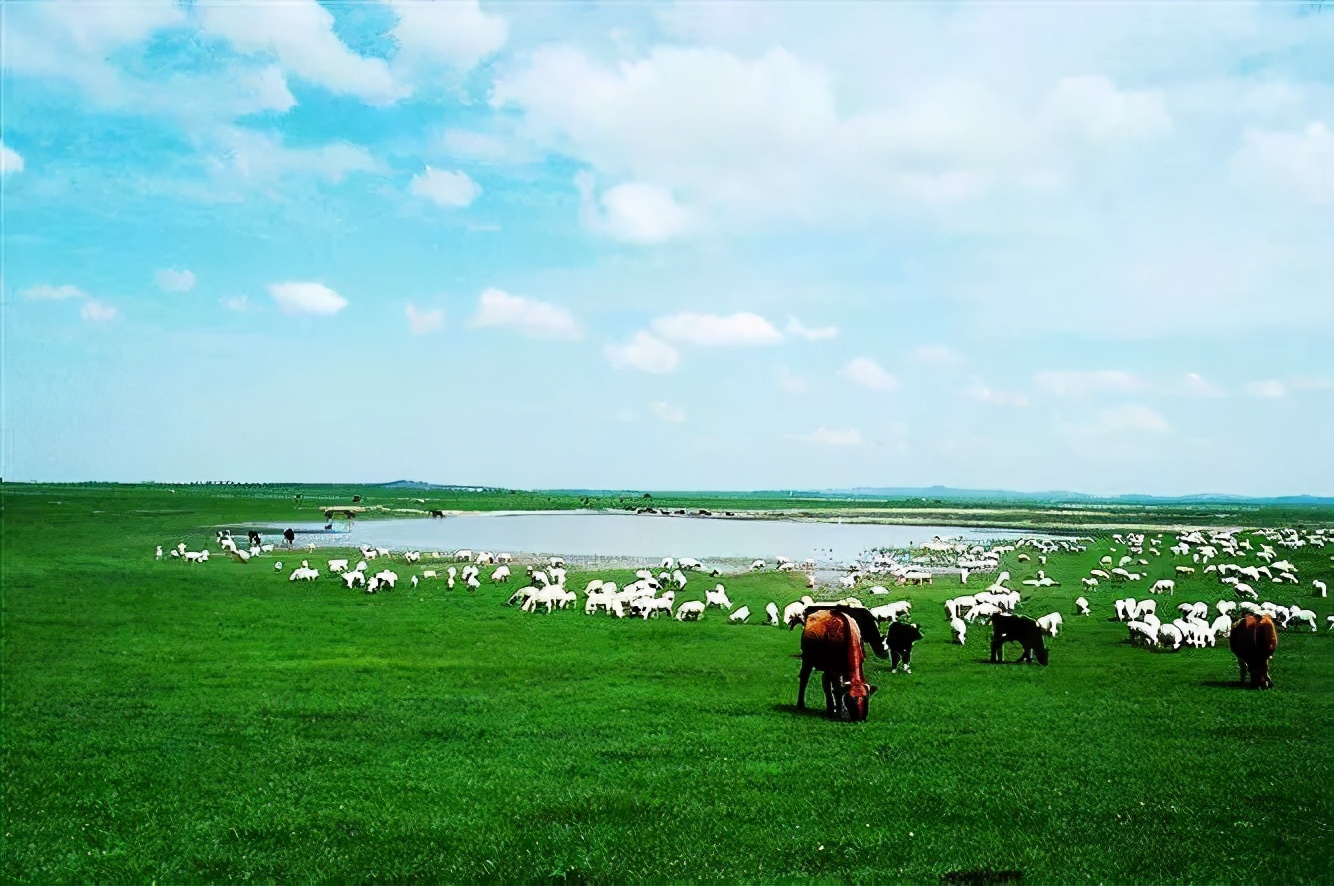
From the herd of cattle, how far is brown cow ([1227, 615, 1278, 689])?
2cm

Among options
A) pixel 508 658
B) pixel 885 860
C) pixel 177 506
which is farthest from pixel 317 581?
pixel 177 506

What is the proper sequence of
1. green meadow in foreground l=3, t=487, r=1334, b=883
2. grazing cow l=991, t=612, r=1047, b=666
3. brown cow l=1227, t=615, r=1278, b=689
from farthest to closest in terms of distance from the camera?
1. grazing cow l=991, t=612, r=1047, b=666
2. brown cow l=1227, t=615, r=1278, b=689
3. green meadow in foreground l=3, t=487, r=1334, b=883

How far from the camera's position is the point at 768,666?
61.3 ft

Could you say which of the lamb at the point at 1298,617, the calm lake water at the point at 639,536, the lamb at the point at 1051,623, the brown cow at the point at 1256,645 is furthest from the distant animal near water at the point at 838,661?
the calm lake water at the point at 639,536

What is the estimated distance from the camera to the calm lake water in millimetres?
50250

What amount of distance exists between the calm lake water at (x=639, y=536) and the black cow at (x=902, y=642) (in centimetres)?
2561

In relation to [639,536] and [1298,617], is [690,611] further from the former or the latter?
[639,536]

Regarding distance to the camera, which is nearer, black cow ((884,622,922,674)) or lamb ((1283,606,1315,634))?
black cow ((884,622,922,674))

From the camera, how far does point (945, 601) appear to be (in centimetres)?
2588

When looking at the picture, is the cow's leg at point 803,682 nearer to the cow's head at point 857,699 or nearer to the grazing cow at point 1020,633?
the cow's head at point 857,699

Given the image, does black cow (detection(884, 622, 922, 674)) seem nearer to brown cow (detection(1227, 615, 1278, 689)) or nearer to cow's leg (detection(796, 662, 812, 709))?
cow's leg (detection(796, 662, 812, 709))

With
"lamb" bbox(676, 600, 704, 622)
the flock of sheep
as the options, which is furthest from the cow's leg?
"lamb" bbox(676, 600, 704, 622)

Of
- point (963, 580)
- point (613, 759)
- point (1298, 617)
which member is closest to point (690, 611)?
point (963, 580)

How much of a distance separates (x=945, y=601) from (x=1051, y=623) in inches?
169
